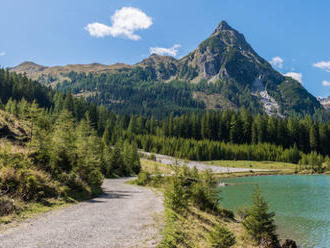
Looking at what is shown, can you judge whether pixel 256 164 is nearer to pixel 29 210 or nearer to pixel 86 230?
pixel 29 210

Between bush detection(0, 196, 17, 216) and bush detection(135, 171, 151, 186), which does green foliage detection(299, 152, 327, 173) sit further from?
bush detection(0, 196, 17, 216)

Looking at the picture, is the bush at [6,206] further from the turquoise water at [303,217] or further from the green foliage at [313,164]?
the green foliage at [313,164]

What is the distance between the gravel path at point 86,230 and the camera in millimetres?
12242

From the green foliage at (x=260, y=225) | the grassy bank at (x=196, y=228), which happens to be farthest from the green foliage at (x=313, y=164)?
the green foliage at (x=260, y=225)

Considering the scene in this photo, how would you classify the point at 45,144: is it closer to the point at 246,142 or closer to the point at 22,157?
the point at 22,157

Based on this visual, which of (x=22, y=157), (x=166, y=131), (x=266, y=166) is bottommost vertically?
(x=266, y=166)

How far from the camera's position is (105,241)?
42.9 ft

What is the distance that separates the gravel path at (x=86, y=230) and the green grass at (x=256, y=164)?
11396 centimetres

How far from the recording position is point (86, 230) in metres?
14.8

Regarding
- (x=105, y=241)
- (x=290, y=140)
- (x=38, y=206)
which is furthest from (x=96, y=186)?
(x=290, y=140)

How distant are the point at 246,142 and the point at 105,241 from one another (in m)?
166

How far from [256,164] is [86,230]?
12766 centimetres

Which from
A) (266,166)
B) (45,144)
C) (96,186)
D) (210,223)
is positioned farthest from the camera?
(266,166)

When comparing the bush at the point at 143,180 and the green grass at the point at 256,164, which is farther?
the green grass at the point at 256,164
